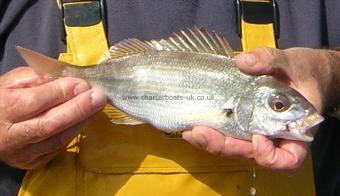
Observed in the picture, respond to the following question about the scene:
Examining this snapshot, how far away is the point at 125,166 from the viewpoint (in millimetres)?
1761

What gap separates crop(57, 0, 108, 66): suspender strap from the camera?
1.78m

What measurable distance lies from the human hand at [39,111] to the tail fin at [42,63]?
0.08 ft

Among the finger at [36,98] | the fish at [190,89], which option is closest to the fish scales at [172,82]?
the fish at [190,89]

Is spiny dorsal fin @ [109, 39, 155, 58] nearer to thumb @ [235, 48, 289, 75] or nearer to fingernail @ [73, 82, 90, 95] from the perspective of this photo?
fingernail @ [73, 82, 90, 95]

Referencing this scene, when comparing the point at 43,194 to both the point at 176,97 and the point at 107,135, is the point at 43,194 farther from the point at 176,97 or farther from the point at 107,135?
the point at 176,97

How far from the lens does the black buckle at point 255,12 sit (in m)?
1.88

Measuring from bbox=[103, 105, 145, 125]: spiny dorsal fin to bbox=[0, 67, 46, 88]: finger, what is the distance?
0.62 feet

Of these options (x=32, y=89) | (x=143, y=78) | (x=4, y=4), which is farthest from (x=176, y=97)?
(x=4, y=4)

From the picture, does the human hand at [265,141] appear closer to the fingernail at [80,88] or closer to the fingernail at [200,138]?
the fingernail at [200,138]


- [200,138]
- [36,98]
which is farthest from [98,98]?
[200,138]

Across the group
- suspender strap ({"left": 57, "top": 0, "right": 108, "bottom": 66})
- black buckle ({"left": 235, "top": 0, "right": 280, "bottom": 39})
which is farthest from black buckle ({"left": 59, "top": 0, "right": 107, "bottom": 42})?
black buckle ({"left": 235, "top": 0, "right": 280, "bottom": 39})

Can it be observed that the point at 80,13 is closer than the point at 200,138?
No

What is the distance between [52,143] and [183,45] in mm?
408

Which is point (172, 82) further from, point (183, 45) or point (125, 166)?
point (125, 166)
